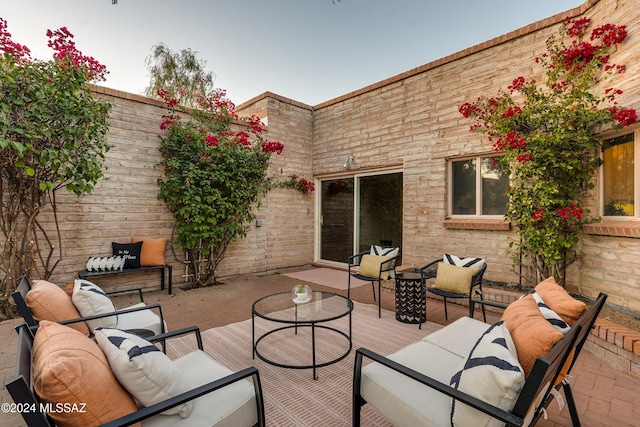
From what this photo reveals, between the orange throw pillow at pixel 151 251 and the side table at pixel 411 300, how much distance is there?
360cm

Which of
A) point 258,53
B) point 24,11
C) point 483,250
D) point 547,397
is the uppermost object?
point 258,53

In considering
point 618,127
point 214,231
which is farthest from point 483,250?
point 214,231

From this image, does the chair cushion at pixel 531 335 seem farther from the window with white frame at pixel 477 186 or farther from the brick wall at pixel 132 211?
the brick wall at pixel 132 211

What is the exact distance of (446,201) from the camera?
4953mm

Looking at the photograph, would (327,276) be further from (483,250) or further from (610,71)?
(610,71)

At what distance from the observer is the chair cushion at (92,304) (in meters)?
2.03

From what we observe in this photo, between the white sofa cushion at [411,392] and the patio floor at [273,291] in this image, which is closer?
the white sofa cushion at [411,392]

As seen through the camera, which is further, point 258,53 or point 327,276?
point 258,53

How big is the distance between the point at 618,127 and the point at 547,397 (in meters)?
2.96

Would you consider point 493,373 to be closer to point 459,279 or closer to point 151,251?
point 459,279

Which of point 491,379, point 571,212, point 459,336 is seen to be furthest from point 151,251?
point 571,212

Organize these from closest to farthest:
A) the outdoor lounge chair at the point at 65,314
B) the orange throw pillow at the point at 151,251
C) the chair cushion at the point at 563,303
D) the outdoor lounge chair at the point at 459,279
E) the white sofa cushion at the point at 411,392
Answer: the white sofa cushion at the point at 411,392
the chair cushion at the point at 563,303
the outdoor lounge chair at the point at 65,314
the outdoor lounge chair at the point at 459,279
the orange throw pillow at the point at 151,251

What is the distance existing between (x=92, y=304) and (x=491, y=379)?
2.35 meters

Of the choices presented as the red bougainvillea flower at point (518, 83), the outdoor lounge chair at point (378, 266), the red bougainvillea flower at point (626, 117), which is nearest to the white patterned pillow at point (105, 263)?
the outdoor lounge chair at point (378, 266)
